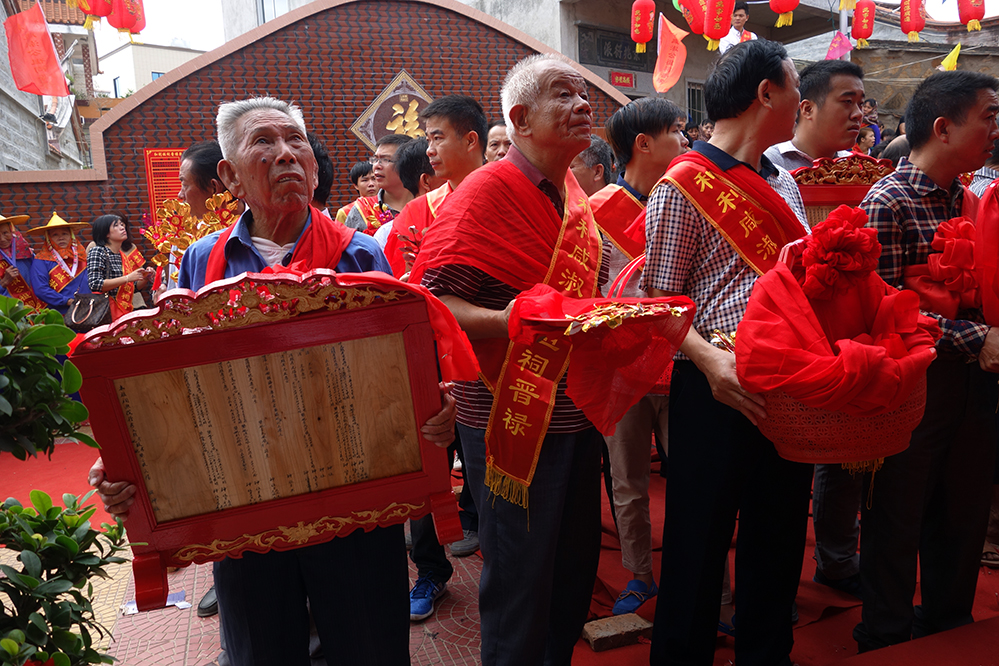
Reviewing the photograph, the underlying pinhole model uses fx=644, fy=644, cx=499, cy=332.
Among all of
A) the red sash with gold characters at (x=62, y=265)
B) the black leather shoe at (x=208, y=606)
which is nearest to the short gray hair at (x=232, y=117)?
the black leather shoe at (x=208, y=606)

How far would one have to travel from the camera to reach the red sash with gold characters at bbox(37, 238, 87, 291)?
6.16 m

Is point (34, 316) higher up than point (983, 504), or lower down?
higher up

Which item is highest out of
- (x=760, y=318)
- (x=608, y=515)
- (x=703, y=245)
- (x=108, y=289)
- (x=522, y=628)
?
(x=703, y=245)

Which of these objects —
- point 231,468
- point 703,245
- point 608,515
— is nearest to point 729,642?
point 608,515

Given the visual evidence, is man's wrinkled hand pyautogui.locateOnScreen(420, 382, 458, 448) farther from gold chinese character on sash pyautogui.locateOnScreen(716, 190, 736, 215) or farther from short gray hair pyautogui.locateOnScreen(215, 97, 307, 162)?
gold chinese character on sash pyautogui.locateOnScreen(716, 190, 736, 215)

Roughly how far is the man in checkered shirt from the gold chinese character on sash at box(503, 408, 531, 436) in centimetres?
52

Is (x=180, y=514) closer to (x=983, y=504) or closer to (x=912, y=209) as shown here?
(x=912, y=209)

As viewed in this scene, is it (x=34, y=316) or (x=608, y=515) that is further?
(x=608, y=515)

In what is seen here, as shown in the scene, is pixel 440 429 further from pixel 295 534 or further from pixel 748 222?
pixel 748 222

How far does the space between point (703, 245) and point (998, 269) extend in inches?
35.9

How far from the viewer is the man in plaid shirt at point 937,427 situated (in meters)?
2.04

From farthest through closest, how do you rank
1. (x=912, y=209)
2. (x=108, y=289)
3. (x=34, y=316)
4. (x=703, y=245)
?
(x=108, y=289)
(x=912, y=209)
(x=703, y=245)
(x=34, y=316)

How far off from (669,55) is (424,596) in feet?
31.6

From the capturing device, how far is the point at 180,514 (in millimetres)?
1222
